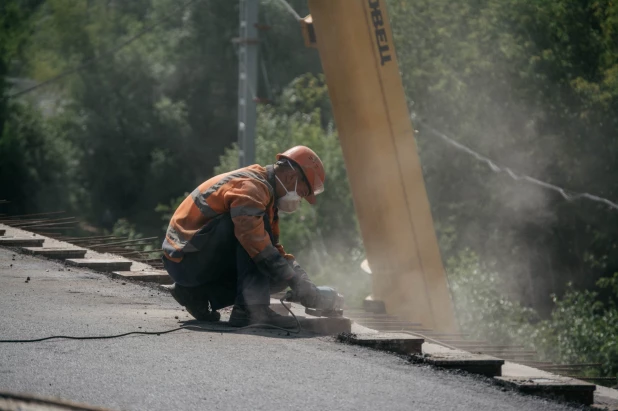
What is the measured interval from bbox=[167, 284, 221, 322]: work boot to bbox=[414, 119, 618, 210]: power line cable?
45.0 feet

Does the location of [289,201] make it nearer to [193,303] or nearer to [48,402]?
[193,303]

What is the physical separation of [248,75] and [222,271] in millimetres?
10635

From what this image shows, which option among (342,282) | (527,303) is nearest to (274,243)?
(527,303)

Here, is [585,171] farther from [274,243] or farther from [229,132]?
[229,132]

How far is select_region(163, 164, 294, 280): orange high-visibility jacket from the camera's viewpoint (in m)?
7.11

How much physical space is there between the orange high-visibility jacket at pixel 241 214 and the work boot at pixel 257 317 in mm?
308

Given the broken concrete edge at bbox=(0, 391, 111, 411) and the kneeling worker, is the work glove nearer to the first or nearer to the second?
the kneeling worker

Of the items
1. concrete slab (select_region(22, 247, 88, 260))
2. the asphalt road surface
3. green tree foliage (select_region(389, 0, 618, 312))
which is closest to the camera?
the asphalt road surface

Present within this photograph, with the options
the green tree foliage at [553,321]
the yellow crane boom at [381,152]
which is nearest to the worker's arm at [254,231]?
the yellow crane boom at [381,152]

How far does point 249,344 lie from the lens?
21.9 ft

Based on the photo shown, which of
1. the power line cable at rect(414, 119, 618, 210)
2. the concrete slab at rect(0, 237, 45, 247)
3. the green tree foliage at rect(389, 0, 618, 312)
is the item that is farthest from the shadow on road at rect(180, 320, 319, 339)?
the green tree foliage at rect(389, 0, 618, 312)

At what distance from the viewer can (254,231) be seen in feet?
23.3

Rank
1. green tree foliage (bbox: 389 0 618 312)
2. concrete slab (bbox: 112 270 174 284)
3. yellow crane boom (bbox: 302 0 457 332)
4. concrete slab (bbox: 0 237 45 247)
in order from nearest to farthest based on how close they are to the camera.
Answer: concrete slab (bbox: 112 270 174 284) < yellow crane boom (bbox: 302 0 457 332) < concrete slab (bbox: 0 237 45 247) < green tree foliage (bbox: 389 0 618 312)

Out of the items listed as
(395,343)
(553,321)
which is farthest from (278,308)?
(553,321)
